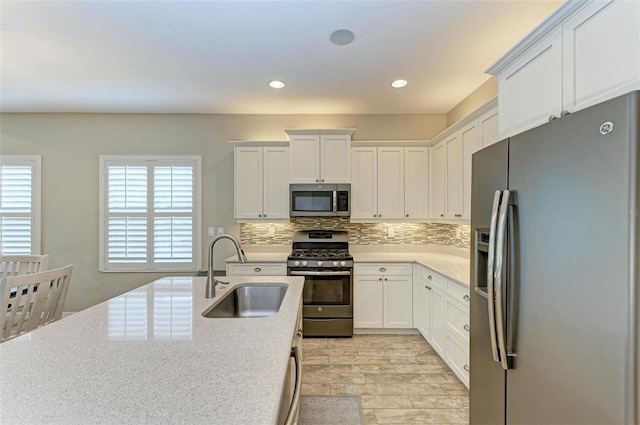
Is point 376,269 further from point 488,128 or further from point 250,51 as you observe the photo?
point 250,51

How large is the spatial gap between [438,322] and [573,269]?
6.97 ft

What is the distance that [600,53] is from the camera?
3.82ft

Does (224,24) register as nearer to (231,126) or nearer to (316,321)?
(231,126)

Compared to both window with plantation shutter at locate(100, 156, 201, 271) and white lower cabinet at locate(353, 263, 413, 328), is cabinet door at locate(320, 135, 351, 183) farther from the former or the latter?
window with plantation shutter at locate(100, 156, 201, 271)

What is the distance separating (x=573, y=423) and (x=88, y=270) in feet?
16.3

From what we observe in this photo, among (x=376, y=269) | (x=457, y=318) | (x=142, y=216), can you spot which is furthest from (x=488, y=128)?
(x=142, y=216)

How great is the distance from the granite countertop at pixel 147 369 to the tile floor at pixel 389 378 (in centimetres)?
137

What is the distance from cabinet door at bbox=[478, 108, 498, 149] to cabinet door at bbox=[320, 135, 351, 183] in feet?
4.98

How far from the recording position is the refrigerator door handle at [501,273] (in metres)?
1.20

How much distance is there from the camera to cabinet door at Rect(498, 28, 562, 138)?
4.57 feet

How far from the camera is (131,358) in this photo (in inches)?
38.0

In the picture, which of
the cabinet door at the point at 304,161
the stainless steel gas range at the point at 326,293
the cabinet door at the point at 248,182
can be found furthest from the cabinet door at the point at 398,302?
the cabinet door at the point at 248,182

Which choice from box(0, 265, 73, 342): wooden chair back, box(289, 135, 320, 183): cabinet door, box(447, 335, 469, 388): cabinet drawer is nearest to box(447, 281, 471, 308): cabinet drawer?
box(447, 335, 469, 388): cabinet drawer

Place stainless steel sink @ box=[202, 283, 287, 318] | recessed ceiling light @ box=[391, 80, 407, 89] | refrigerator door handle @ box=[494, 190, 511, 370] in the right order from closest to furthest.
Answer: refrigerator door handle @ box=[494, 190, 511, 370] → stainless steel sink @ box=[202, 283, 287, 318] → recessed ceiling light @ box=[391, 80, 407, 89]
